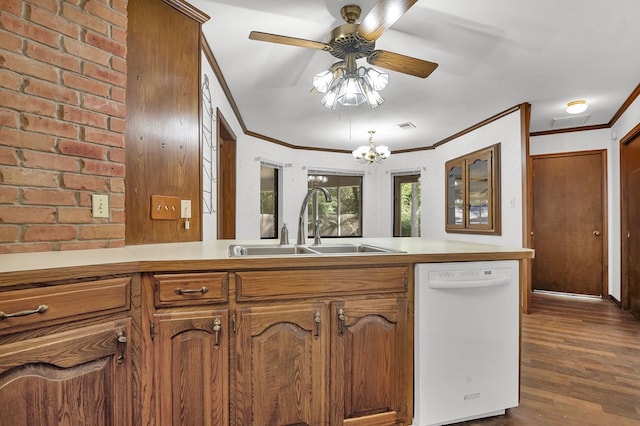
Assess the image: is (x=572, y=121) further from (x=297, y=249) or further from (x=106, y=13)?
(x=106, y=13)

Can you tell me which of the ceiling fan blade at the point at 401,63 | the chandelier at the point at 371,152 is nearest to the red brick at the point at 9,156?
the ceiling fan blade at the point at 401,63

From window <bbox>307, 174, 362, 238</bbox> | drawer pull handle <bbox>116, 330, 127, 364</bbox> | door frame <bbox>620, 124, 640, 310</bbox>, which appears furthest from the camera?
window <bbox>307, 174, 362, 238</bbox>

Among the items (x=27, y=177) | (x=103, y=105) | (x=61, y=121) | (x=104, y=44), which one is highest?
(x=104, y=44)

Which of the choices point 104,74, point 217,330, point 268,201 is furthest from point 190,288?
point 268,201

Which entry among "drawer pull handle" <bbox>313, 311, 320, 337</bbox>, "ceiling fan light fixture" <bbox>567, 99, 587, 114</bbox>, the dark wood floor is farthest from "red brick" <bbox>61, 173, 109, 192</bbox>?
"ceiling fan light fixture" <bbox>567, 99, 587, 114</bbox>

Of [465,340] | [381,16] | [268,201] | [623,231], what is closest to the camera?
[465,340]

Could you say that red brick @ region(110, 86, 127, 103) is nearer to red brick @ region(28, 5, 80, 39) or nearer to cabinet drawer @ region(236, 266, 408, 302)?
red brick @ region(28, 5, 80, 39)

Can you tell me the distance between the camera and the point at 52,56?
4.35 ft

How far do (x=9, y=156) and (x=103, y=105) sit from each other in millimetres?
401

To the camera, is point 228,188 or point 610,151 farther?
point 610,151

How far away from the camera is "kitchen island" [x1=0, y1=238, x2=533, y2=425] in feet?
3.22

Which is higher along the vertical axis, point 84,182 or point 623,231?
point 84,182

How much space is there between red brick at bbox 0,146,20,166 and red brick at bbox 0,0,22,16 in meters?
0.51

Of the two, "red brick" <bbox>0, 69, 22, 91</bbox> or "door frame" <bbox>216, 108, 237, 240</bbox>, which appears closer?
"red brick" <bbox>0, 69, 22, 91</bbox>
